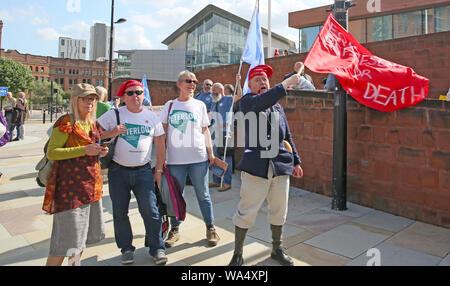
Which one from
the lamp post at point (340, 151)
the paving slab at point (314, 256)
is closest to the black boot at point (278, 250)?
the paving slab at point (314, 256)

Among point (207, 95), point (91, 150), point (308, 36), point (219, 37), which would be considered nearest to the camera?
point (91, 150)

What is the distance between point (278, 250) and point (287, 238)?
28.7 inches

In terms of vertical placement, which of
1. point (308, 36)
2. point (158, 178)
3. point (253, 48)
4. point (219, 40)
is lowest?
point (158, 178)

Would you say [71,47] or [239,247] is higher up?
[71,47]

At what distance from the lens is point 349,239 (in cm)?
400

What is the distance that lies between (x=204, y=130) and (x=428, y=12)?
1590cm

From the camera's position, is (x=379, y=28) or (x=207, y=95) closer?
(x=207, y=95)

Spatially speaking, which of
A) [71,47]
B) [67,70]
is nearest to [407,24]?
[67,70]

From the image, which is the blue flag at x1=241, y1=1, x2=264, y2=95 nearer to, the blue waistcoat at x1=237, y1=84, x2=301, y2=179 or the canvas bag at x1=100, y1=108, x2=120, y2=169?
the blue waistcoat at x1=237, y1=84, x2=301, y2=179

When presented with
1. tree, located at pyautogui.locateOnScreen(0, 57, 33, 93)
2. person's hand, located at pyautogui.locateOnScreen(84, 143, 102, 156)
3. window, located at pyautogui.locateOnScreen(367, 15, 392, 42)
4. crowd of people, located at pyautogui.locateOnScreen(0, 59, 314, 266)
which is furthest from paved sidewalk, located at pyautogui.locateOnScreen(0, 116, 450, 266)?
tree, located at pyautogui.locateOnScreen(0, 57, 33, 93)

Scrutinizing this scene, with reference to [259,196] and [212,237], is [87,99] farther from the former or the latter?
[212,237]

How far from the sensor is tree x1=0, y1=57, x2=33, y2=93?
64.4 metres

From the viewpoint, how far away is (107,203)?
17.9 ft
